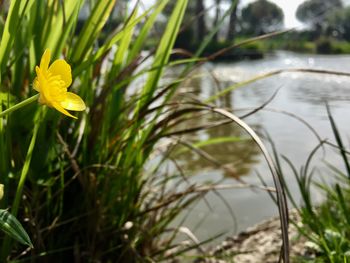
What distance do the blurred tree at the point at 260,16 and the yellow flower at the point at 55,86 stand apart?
3738cm

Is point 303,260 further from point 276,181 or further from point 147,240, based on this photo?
point 276,181

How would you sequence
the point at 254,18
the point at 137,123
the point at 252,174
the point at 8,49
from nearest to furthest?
1. the point at 8,49
2. the point at 137,123
3. the point at 252,174
4. the point at 254,18

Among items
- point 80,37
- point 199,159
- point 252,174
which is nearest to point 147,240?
point 80,37

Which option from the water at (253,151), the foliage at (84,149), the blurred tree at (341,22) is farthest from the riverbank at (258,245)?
the blurred tree at (341,22)

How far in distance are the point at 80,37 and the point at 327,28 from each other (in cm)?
2954

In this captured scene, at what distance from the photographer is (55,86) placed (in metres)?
0.40

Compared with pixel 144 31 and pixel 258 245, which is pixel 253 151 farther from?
pixel 144 31

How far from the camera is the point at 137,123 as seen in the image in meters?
0.84

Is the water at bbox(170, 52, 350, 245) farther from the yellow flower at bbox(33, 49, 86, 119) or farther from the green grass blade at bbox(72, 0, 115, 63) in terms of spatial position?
the yellow flower at bbox(33, 49, 86, 119)

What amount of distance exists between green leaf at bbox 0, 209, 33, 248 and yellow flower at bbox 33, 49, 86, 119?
114mm

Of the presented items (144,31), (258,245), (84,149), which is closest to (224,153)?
(258,245)

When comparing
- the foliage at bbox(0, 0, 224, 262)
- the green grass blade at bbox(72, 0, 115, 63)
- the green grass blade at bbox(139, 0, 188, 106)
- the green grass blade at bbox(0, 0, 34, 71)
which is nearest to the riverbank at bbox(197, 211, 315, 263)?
the foliage at bbox(0, 0, 224, 262)

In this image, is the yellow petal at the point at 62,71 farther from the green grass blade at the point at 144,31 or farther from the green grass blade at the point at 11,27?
the green grass blade at the point at 144,31

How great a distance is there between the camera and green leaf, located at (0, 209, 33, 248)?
40 cm
